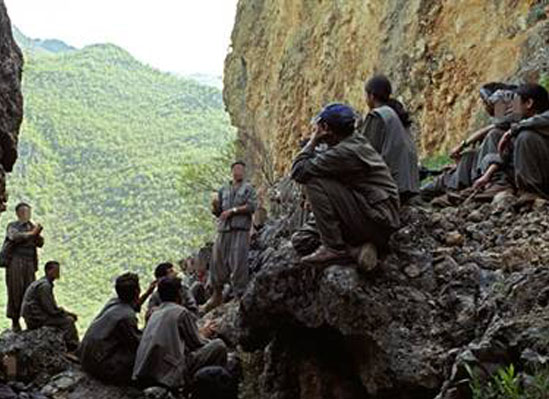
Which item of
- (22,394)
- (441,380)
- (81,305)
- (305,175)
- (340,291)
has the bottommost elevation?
(81,305)

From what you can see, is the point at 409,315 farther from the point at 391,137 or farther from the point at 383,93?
the point at 383,93

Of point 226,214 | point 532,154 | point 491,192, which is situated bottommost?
point 226,214

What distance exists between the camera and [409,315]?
7.12m

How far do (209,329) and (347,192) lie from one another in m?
3.96

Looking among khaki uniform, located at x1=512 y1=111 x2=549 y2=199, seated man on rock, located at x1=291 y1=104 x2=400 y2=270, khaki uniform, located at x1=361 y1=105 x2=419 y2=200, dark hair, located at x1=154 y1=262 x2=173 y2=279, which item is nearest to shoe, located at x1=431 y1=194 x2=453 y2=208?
khaki uniform, located at x1=512 y1=111 x2=549 y2=199

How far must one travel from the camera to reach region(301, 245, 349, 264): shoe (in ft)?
24.1

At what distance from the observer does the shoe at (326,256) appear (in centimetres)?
734

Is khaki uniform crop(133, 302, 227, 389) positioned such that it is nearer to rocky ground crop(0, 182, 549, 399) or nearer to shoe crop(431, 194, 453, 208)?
rocky ground crop(0, 182, 549, 399)

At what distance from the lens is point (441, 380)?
6531mm

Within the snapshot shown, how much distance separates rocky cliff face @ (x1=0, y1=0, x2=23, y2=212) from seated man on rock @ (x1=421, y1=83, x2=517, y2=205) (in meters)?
4.36

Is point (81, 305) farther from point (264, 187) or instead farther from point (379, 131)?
point (379, 131)

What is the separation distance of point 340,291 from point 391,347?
0.61 metres

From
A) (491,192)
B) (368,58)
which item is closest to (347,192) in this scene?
(491,192)

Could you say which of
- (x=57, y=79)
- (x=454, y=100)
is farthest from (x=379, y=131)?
(x=57, y=79)
